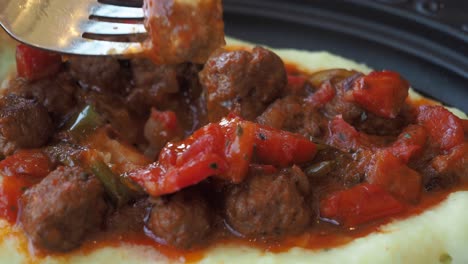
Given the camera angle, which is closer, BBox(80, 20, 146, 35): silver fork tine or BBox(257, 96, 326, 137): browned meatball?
BBox(80, 20, 146, 35): silver fork tine

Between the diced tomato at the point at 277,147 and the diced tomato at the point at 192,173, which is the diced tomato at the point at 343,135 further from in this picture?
the diced tomato at the point at 192,173

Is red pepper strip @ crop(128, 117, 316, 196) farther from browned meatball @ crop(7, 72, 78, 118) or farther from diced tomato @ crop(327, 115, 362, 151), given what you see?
browned meatball @ crop(7, 72, 78, 118)

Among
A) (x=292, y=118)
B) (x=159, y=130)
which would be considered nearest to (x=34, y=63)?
(x=159, y=130)

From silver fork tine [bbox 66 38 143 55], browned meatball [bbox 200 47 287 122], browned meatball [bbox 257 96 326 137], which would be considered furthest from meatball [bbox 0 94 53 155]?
browned meatball [bbox 257 96 326 137]

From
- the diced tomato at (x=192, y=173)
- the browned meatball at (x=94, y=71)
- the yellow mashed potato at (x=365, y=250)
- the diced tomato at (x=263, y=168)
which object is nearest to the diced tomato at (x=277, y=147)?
the diced tomato at (x=263, y=168)

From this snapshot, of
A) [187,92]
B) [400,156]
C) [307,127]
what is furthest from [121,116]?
[400,156]
